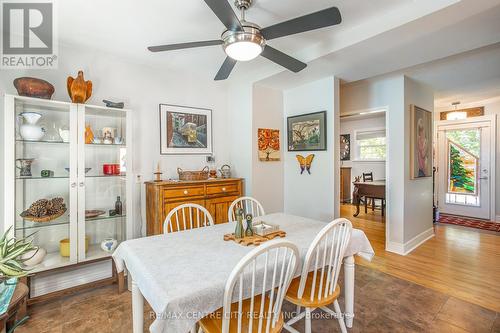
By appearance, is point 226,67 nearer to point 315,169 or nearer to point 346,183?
point 315,169

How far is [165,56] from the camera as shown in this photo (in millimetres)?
2873

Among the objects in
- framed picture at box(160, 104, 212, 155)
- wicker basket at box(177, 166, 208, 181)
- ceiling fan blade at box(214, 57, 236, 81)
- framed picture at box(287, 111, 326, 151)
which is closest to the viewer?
ceiling fan blade at box(214, 57, 236, 81)

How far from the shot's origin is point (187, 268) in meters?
1.35

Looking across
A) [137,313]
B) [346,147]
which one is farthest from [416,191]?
[137,313]

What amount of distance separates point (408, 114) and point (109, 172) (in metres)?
3.90

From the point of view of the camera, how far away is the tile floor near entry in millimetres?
1955

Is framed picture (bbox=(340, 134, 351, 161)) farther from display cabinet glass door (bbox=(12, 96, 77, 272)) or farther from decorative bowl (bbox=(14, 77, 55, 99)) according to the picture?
decorative bowl (bbox=(14, 77, 55, 99))

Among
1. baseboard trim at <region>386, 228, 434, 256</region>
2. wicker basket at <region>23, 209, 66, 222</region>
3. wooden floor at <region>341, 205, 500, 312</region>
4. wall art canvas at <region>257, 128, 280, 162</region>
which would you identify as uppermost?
wall art canvas at <region>257, 128, 280, 162</region>

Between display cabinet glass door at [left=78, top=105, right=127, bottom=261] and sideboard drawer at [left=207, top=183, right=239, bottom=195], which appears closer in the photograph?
display cabinet glass door at [left=78, top=105, right=127, bottom=261]

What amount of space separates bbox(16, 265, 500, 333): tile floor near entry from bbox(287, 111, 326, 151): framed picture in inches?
71.1

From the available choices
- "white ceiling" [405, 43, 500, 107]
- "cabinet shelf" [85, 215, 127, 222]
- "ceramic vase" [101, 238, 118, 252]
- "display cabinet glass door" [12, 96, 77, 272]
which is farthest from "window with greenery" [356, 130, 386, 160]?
"display cabinet glass door" [12, 96, 77, 272]

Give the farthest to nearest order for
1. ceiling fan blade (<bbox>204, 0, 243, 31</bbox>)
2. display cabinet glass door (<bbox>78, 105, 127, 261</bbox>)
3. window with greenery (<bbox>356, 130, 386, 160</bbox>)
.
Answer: window with greenery (<bbox>356, 130, 386, 160</bbox>) → display cabinet glass door (<bbox>78, 105, 127, 261</bbox>) → ceiling fan blade (<bbox>204, 0, 243, 31</bbox>)

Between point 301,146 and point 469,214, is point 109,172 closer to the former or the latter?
point 301,146

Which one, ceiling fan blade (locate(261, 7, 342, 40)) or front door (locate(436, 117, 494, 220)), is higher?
ceiling fan blade (locate(261, 7, 342, 40))
